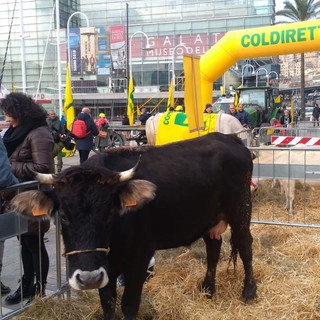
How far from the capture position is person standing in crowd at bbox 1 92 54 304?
384 cm

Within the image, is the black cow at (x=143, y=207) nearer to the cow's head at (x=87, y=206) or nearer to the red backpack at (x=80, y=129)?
the cow's head at (x=87, y=206)

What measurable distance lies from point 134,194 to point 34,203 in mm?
629

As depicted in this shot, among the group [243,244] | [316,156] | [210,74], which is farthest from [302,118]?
[243,244]

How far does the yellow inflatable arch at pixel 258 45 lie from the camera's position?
9625 mm

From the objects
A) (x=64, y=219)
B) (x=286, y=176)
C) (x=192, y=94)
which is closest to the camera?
(x=64, y=219)

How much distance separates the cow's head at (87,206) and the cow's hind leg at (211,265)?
1.73 m

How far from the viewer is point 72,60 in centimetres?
4425

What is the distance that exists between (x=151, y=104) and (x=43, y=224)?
1619 inches

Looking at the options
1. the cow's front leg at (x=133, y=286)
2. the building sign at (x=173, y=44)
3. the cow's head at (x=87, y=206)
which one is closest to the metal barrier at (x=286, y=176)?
the cow's front leg at (x=133, y=286)

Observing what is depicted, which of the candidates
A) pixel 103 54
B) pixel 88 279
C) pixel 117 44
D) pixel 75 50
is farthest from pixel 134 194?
pixel 103 54

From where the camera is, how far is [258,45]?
10.2 metres

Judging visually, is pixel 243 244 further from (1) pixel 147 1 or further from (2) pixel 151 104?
(1) pixel 147 1

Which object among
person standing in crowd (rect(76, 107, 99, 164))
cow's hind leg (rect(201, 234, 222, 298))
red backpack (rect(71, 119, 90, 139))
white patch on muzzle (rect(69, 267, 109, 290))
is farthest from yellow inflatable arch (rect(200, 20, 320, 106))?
white patch on muzzle (rect(69, 267, 109, 290))

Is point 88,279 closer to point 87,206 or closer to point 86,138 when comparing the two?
point 87,206
